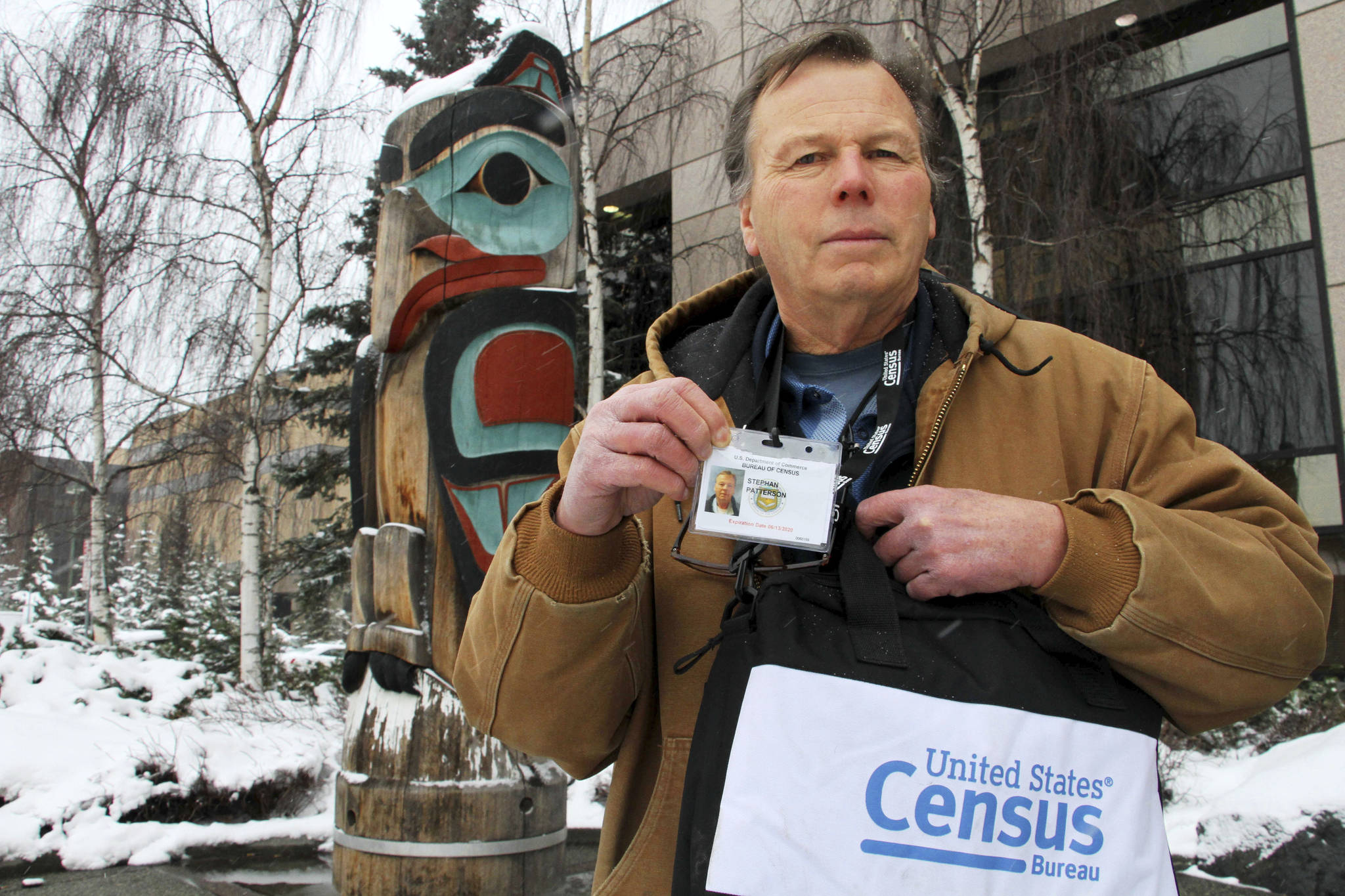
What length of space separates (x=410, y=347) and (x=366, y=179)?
549 centimetres

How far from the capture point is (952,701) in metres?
0.94

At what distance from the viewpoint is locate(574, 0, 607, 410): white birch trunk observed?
7.07 metres

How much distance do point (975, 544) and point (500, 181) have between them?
3546 mm

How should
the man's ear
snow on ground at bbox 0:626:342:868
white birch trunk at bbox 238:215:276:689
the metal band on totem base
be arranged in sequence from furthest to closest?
white birch trunk at bbox 238:215:276:689
snow on ground at bbox 0:626:342:868
the metal band on totem base
the man's ear

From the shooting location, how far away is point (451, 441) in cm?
368

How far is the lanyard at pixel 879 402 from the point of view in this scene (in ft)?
3.90

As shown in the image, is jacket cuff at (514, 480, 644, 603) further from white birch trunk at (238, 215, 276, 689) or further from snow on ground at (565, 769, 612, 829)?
white birch trunk at (238, 215, 276, 689)

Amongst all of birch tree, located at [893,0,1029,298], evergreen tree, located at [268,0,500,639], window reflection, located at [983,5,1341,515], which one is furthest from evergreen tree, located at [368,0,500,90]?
window reflection, located at [983,5,1341,515]

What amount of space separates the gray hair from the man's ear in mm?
12

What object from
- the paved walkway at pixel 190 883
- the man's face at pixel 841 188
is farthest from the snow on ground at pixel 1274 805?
the man's face at pixel 841 188

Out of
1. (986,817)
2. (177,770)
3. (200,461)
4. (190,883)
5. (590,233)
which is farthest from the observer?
(200,461)

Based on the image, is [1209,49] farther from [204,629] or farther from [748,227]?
[204,629]

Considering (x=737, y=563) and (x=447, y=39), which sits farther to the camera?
(x=447, y=39)

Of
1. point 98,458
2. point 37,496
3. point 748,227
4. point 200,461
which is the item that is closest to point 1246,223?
point 748,227
